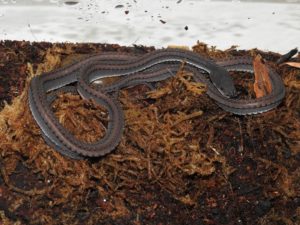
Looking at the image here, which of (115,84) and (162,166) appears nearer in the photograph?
(162,166)

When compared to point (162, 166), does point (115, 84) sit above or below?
above

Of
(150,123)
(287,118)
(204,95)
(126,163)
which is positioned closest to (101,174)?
(126,163)

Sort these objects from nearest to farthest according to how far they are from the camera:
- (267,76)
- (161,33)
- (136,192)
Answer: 1. (136,192)
2. (267,76)
3. (161,33)

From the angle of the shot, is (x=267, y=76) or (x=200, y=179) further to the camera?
(x=267, y=76)

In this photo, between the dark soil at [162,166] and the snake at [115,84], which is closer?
the dark soil at [162,166]

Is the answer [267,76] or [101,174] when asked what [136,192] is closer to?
[101,174]

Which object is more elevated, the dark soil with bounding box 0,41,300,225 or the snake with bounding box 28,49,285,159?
the snake with bounding box 28,49,285,159

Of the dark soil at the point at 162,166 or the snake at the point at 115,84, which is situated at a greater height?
the snake at the point at 115,84

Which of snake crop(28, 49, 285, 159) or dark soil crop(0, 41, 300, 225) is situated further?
snake crop(28, 49, 285, 159)
